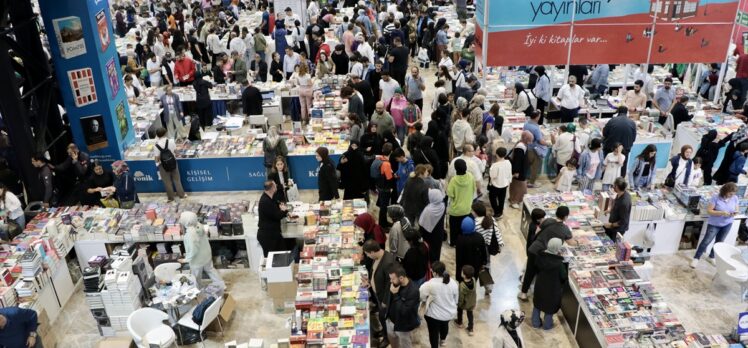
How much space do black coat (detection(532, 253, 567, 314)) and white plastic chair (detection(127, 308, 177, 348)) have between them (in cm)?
447

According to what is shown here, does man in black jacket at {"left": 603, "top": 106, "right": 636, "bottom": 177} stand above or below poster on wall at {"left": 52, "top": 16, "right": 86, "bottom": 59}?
below

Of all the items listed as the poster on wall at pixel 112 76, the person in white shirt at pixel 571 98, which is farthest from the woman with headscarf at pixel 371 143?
the poster on wall at pixel 112 76

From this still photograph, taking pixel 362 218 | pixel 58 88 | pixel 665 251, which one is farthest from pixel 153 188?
pixel 665 251

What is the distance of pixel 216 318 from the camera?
8.11 m

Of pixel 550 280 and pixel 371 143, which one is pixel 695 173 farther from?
pixel 371 143

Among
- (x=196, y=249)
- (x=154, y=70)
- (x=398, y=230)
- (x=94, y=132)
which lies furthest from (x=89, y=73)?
(x=398, y=230)

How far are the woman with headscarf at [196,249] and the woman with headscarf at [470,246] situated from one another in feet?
10.6

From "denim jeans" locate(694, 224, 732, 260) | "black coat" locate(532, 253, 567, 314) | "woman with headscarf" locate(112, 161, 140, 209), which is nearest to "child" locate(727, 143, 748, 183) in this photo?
"denim jeans" locate(694, 224, 732, 260)

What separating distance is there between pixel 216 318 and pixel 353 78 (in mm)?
6326

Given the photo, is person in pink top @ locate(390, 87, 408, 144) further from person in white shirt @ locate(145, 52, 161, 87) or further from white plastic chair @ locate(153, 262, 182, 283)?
person in white shirt @ locate(145, 52, 161, 87)

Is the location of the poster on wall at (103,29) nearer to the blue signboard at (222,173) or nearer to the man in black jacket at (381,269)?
the blue signboard at (222,173)

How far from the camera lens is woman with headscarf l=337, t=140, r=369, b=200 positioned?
9.80 metres

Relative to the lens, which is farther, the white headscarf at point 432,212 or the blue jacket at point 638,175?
the blue jacket at point 638,175

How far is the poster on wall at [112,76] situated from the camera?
37.0 ft
